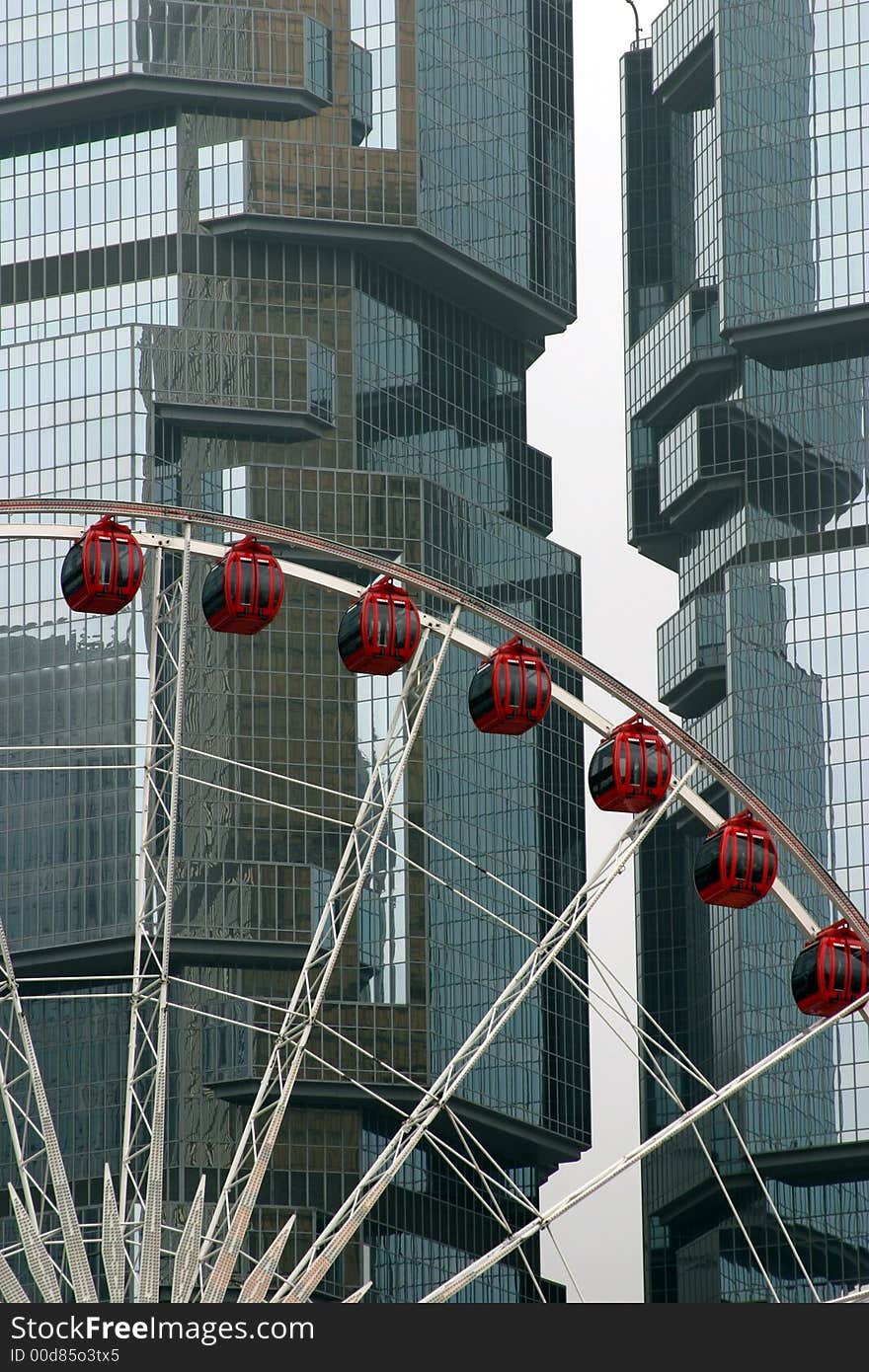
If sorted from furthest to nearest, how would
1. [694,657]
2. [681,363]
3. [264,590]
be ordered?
[681,363] < [694,657] < [264,590]

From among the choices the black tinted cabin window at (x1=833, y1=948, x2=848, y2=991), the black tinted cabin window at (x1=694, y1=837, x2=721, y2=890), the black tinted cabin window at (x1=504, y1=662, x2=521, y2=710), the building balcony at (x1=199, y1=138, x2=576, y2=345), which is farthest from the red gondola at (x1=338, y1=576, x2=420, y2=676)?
the building balcony at (x1=199, y1=138, x2=576, y2=345)

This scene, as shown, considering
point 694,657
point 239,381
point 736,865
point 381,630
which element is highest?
point 239,381

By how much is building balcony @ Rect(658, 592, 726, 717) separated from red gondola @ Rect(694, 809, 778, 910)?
11434 cm

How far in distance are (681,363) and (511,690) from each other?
123 meters

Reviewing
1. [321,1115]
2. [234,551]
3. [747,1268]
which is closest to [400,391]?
[321,1115]

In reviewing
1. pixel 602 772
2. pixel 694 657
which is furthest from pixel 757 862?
pixel 694 657

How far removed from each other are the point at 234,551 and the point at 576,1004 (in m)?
110

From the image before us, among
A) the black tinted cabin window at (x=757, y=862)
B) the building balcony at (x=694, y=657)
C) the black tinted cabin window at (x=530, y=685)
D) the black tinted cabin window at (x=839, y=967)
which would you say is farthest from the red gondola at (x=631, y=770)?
the building balcony at (x=694, y=657)

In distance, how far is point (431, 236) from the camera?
557ft

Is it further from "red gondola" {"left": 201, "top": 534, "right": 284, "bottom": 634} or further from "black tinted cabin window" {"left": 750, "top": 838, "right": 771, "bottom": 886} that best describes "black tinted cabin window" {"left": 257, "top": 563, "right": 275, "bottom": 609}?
"black tinted cabin window" {"left": 750, "top": 838, "right": 771, "bottom": 886}

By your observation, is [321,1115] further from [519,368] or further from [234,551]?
[234,551]

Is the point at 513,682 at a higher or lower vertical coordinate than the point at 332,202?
lower

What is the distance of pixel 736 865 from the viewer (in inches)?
2378

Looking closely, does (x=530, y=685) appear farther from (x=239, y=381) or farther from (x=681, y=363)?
(x=681, y=363)
